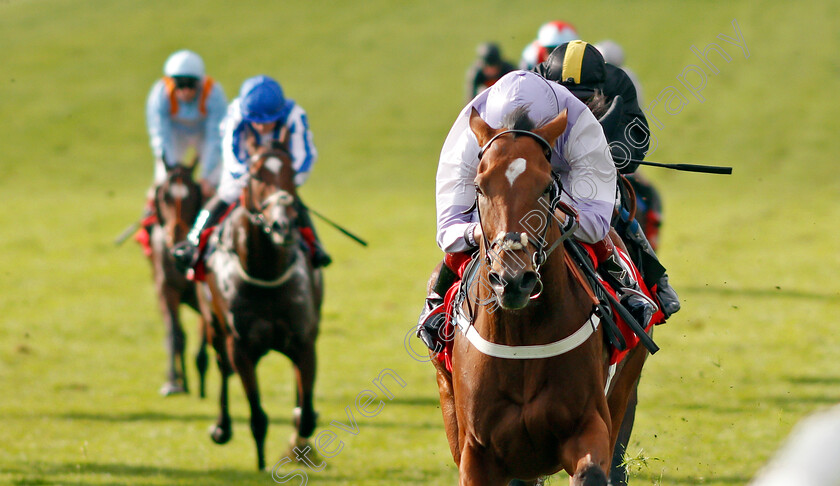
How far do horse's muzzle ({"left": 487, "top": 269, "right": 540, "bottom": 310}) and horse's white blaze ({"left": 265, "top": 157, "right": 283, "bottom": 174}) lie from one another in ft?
12.4

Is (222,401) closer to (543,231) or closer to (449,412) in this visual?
(449,412)

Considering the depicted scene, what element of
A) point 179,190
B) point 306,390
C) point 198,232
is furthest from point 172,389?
point 306,390

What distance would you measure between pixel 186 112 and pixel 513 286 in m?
7.20

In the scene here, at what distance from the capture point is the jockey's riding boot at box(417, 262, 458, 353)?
4.73 m

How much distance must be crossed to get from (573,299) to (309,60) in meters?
35.9

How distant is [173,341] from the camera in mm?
10391

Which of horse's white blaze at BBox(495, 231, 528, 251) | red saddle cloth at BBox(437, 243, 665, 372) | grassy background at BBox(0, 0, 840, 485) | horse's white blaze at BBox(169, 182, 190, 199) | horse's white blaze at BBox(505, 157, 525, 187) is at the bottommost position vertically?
grassy background at BBox(0, 0, 840, 485)

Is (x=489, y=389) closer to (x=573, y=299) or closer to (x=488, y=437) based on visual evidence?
(x=488, y=437)

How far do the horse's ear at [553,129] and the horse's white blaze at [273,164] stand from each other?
3444mm

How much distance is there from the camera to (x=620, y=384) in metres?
5.04

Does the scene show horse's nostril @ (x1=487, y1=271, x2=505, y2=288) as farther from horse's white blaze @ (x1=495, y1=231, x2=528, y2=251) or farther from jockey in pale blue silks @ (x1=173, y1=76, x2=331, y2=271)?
jockey in pale blue silks @ (x1=173, y1=76, x2=331, y2=271)

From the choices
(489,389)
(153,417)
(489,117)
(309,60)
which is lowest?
(309,60)

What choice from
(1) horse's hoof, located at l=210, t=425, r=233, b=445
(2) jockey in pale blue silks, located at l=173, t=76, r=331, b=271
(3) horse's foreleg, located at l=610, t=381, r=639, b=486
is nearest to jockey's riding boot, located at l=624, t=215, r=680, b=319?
(3) horse's foreleg, located at l=610, t=381, r=639, b=486

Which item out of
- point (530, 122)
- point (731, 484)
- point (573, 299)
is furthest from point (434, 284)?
point (731, 484)
